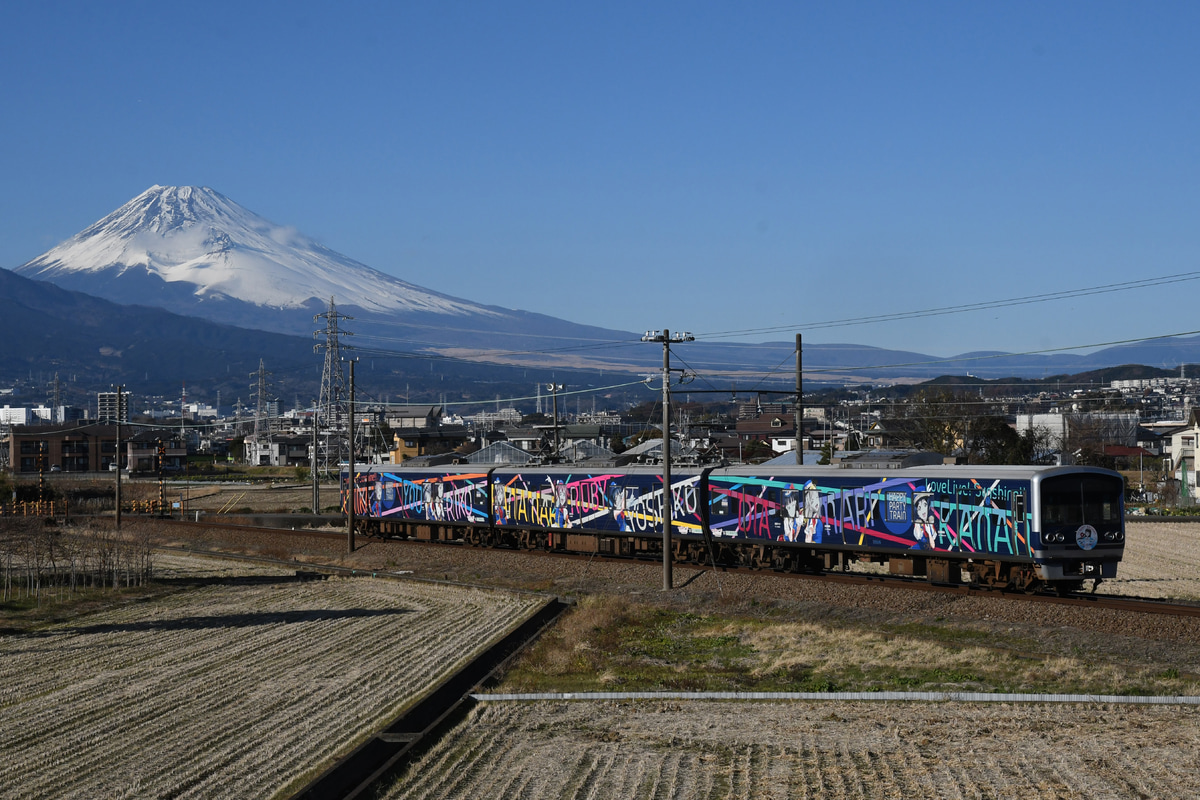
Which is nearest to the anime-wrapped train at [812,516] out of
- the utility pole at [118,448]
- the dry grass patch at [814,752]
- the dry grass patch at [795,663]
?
the dry grass patch at [795,663]

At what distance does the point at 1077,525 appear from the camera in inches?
985

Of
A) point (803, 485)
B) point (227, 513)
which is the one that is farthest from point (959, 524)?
point (227, 513)

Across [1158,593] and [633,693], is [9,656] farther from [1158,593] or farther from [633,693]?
[1158,593]

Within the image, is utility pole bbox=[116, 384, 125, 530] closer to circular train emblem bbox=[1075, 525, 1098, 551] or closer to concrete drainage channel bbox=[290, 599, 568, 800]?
concrete drainage channel bbox=[290, 599, 568, 800]

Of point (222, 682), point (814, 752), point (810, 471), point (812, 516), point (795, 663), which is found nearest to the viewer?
point (814, 752)

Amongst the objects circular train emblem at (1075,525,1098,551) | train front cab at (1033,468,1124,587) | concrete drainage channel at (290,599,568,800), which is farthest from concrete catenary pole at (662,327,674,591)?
circular train emblem at (1075,525,1098,551)

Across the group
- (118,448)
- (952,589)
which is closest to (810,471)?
(952,589)

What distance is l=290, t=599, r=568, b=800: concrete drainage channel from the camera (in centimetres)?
1367

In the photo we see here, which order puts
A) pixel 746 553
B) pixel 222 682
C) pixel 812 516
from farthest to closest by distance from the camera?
pixel 746 553 → pixel 812 516 → pixel 222 682

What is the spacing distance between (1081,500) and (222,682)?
17.8 metres

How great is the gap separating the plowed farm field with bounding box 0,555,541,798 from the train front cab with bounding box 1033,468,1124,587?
37.5 feet

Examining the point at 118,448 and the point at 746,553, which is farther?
the point at 118,448

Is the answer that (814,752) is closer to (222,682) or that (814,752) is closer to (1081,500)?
(222,682)

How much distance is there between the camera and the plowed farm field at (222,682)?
1471 centimetres
